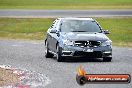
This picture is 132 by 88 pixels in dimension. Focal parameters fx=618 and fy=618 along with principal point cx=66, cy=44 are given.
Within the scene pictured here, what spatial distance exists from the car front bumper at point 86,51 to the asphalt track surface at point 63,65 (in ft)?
0.78

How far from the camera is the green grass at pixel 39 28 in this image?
3434cm

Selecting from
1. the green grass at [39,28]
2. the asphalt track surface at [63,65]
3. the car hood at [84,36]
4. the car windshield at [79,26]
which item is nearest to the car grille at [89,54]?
the asphalt track surface at [63,65]

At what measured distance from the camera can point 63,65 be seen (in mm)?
18812

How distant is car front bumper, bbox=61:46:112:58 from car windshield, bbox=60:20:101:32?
4.37 feet

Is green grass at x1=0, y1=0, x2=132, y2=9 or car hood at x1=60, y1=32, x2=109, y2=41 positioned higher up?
car hood at x1=60, y1=32, x2=109, y2=41

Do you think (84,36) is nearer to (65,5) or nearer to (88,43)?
(88,43)

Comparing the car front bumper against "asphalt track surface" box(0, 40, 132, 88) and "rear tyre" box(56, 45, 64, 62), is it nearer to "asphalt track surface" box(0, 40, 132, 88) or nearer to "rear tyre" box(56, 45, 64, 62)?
"rear tyre" box(56, 45, 64, 62)

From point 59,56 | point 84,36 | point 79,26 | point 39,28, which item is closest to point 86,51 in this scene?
point 84,36

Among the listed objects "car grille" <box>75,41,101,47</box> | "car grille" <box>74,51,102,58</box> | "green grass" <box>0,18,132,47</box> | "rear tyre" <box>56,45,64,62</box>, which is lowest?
"green grass" <box>0,18,132,47</box>

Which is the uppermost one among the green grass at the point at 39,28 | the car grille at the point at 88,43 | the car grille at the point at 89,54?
the car grille at the point at 88,43

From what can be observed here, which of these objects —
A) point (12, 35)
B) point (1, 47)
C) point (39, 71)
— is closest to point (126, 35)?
point (12, 35)

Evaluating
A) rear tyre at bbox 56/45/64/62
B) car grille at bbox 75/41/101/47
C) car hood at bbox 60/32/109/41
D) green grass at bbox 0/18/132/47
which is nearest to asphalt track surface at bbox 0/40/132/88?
rear tyre at bbox 56/45/64/62

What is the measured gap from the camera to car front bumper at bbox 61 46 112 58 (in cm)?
1973

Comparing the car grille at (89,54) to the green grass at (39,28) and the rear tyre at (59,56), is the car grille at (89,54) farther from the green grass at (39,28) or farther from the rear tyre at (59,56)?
the green grass at (39,28)
